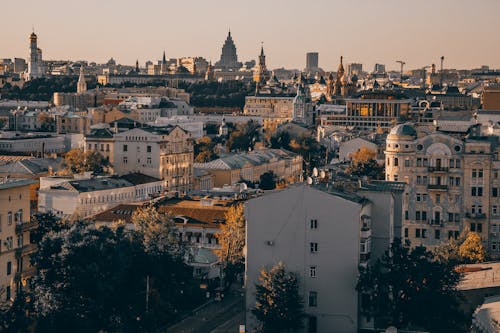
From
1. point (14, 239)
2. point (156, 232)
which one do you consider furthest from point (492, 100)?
point (14, 239)

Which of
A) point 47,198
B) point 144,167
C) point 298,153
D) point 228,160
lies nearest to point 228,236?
point 47,198

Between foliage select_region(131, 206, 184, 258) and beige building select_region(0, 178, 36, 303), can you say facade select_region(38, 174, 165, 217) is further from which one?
beige building select_region(0, 178, 36, 303)

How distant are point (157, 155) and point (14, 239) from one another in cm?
2650

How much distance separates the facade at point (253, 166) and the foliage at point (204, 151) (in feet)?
8.43

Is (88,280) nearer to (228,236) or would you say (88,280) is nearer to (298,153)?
(228,236)

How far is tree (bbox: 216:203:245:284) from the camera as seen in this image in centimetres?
2988

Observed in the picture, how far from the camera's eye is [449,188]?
34.8 m

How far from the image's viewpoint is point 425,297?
24094 mm

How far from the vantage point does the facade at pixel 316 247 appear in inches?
965

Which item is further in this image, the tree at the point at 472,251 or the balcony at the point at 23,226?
the tree at the point at 472,251

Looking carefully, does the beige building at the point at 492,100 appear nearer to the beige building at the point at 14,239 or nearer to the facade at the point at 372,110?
the facade at the point at 372,110

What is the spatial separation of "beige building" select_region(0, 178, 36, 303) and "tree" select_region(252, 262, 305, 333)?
5.04m

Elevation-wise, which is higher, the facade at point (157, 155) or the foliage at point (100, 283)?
the facade at point (157, 155)

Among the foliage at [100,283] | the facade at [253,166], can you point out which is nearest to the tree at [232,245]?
the foliage at [100,283]
